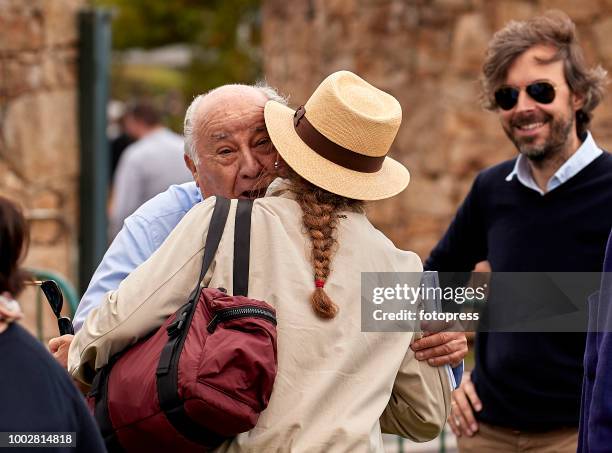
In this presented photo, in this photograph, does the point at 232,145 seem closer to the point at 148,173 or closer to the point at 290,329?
the point at 290,329

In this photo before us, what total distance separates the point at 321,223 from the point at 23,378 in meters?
0.78

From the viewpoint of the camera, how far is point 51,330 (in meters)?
6.75

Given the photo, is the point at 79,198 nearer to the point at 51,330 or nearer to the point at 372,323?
the point at 51,330

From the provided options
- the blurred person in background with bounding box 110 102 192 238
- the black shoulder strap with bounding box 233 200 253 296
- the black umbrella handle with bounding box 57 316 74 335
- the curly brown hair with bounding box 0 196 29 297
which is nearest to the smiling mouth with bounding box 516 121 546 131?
the black shoulder strap with bounding box 233 200 253 296

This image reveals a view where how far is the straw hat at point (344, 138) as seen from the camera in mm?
2906

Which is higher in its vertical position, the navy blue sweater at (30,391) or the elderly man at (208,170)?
the elderly man at (208,170)

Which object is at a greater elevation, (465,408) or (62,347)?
(62,347)

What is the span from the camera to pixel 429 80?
28.7 feet

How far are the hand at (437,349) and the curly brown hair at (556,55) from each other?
5.06ft

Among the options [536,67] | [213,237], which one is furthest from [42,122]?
[213,237]

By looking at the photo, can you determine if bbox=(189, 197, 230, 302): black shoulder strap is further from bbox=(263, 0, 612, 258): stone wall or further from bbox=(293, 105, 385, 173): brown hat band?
bbox=(263, 0, 612, 258): stone wall

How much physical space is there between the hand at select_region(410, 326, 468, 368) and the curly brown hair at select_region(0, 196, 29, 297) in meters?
0.98

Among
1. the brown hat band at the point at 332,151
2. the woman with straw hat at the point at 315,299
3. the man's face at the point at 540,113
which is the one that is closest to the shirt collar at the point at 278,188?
the woman with straw hat at the point at 315,299

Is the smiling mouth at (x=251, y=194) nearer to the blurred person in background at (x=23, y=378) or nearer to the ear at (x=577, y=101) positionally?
the blurred person in background at (x=23, y=378)
